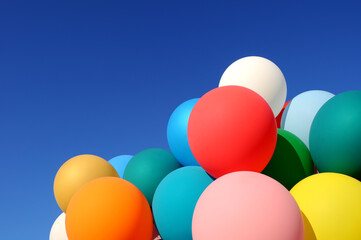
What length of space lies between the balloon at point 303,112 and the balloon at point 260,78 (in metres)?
0.42

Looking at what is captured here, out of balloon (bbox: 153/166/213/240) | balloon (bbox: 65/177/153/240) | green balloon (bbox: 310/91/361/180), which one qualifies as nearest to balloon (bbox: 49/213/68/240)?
balloon (bbox: 65/177/153/240)

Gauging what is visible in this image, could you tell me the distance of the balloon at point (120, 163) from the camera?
26.0ft

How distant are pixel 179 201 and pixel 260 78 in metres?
2.11

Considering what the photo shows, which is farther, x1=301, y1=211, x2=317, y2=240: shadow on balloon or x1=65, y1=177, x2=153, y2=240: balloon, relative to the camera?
x1=65, y1=177, x2=153, y2=240: balloon

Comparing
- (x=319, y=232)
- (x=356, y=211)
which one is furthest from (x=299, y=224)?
(x=356, y=211)

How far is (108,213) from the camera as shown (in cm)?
379

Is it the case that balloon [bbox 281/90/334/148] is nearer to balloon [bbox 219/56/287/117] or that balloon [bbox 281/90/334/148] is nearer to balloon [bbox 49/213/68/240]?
balloon [bbox 219/56/287/117]

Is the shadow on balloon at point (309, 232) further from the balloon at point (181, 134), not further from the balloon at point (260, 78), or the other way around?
the balloon at point (181, 134)

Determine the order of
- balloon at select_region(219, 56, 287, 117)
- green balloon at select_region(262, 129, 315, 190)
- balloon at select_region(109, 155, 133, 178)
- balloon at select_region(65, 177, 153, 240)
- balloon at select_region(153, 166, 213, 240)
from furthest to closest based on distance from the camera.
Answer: balloon at select_region(109, 155, 133, 178)
balloon at select_region(219, 56, 287, 117)
green balloon at select_region(262, 129, 315, 190)
balloon at select_region(153, 166, 213, 240)
balloon at select_region(65, 177, 153, 240)

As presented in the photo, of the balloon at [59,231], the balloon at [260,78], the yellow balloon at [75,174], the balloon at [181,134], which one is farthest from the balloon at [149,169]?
the balloon at [260,78]

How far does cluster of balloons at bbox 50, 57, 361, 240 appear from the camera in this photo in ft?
9.11

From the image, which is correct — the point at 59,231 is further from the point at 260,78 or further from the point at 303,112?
the point at 303,112

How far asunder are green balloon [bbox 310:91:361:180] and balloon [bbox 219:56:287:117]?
0.84m

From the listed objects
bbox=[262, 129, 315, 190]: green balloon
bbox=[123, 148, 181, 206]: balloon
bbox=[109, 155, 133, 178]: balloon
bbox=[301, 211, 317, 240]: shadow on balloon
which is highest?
bbox=[109, 155, 133, 178]: balloon
